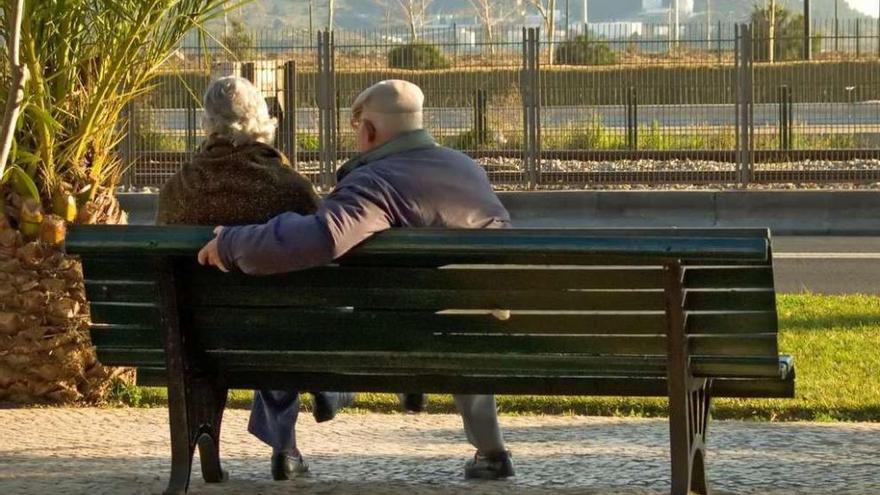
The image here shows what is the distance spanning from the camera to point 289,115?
20.1m

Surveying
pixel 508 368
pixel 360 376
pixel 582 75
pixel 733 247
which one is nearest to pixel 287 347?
pixel 360 376

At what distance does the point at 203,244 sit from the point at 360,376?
2.25ft

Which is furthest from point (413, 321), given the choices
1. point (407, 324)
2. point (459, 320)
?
point (459, 320)

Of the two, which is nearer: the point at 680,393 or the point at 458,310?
the point at 680,393

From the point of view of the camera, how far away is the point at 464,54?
20.8 m

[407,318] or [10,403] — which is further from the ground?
[407,318]

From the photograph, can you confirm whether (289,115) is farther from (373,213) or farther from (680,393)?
(680,393)

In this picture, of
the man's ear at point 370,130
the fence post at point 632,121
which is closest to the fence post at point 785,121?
the fence post at point 632,121

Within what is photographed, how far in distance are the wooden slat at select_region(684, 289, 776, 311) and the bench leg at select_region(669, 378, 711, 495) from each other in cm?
27

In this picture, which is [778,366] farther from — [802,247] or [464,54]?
[464,54]

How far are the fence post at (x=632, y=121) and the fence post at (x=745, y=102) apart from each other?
1.19 metres

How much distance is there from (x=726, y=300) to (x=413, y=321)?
940 millimetres

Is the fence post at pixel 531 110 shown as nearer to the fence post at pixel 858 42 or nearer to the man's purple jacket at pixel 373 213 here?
the fence post at pixel 858 42

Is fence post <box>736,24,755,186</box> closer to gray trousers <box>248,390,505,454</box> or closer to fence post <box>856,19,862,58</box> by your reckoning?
fence post <box>856,19,862,58</box>
